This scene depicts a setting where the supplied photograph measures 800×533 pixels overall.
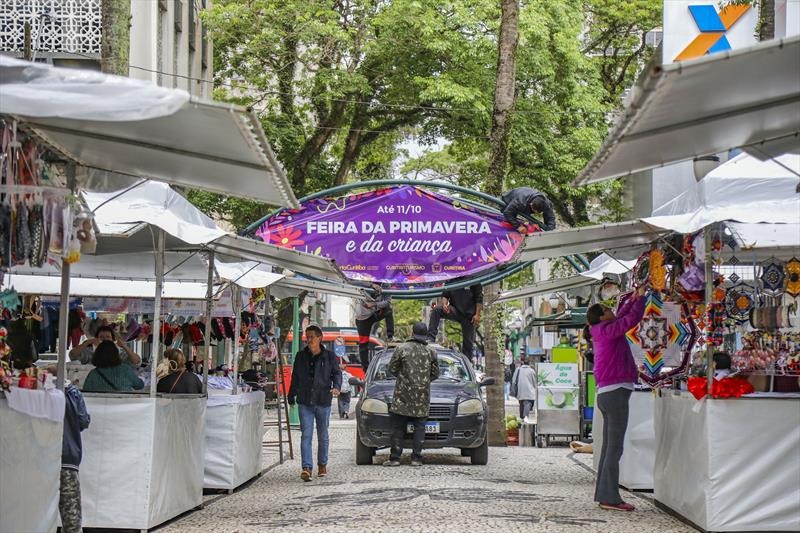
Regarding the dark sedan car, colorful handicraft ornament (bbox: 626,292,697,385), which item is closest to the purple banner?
the dark sedan car

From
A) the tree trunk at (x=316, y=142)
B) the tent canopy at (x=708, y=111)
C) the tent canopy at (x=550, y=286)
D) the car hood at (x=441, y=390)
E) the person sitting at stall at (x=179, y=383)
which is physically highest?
the tree trunk at (x=316, y=142)

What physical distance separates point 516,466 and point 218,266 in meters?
5.41

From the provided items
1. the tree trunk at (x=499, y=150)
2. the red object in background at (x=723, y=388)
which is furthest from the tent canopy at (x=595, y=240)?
the tree trunk at (x=499, y=150)

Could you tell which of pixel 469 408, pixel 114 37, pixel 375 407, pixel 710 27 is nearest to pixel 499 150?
pixel 710 27

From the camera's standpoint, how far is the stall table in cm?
1377

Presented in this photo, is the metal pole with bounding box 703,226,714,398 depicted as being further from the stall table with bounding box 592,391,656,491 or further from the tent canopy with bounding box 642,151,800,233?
the stall table with bounding box 592,391,656,491

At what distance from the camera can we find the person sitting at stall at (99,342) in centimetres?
1443

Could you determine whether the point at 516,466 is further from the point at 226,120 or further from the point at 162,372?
the point at 226,120

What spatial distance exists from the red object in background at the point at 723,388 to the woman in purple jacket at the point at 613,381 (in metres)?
1.41

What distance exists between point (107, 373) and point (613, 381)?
4762mm

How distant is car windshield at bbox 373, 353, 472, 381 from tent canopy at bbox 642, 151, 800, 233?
865 cm

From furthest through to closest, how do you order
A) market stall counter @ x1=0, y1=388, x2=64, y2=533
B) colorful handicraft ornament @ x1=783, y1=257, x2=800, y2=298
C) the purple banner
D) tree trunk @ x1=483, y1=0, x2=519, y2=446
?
1. tree trunk @ x1=483, y1=0, x2=519, y2=446
2. the purple banner
3. colorful handicraft ornament @ x1=783, y1=257, x2=800, y2=298
4. market stall counter @ x1=0, y1=388, x2=64, y2=533

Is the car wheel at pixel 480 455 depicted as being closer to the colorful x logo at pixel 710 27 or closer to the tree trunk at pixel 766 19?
the tree trunk at pixel 766 19

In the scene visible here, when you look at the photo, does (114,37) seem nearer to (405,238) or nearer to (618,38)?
(405,238)
